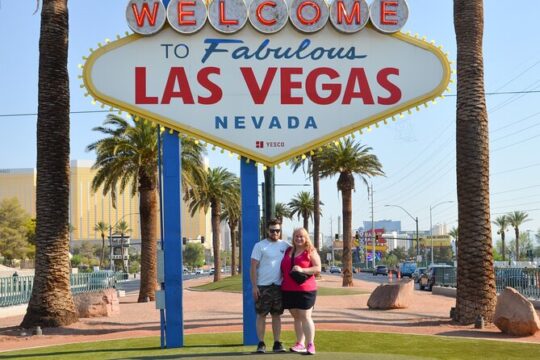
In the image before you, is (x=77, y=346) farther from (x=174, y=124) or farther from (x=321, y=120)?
(x=321, y=120)

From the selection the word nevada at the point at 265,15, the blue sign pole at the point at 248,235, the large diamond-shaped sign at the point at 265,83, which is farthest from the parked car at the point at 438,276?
the blue sign pole at the point at 248,235

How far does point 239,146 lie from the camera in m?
11.7

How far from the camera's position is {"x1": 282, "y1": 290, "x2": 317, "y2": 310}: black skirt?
9117mm

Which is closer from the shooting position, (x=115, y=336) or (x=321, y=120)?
(x=321, y=120)

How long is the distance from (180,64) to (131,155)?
19.7m

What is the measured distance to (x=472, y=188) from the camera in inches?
643

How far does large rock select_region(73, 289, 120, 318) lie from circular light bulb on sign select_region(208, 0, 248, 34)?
11.6 m

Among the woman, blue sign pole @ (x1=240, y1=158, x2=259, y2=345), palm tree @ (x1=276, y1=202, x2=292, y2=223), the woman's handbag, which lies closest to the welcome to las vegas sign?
blue sign pole @ (x1=240, y1=158, x2=259, y2=345)

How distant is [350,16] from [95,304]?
12626 millimetres

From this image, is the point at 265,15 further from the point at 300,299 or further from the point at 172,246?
the point at 300,299

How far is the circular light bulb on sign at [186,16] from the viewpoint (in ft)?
38.8

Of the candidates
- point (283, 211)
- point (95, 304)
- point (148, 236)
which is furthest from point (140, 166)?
point (283, 211)

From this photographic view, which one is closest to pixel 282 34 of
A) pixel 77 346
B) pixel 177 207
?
pixel 177 207

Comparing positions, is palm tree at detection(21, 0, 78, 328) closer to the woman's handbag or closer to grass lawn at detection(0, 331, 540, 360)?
grass lawn at detection(0, 331, 540, 360)
